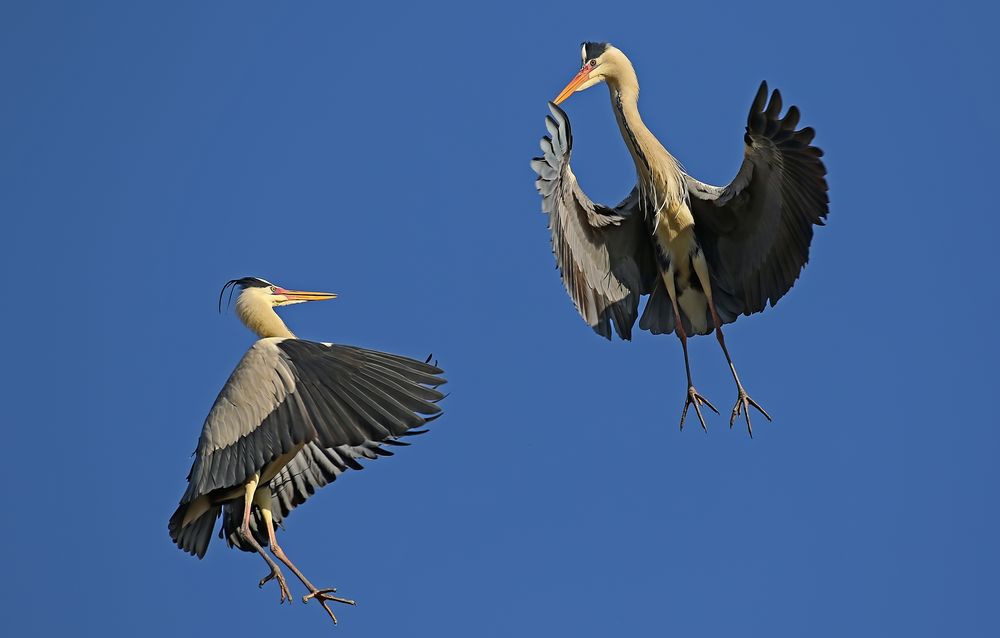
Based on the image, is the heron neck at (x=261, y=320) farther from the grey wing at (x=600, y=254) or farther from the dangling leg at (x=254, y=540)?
the grey wing at (x=600, y=254)

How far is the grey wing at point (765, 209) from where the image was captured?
35.8 feet

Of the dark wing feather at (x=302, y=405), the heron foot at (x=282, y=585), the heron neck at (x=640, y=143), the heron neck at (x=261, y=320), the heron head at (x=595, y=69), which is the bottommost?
the heron foot at (x=282, y=585)

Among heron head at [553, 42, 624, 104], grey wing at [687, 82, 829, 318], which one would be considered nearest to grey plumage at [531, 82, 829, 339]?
grey wing at [687, 82, 829, 318]

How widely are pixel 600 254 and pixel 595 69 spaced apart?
1279mm

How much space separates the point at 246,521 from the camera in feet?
35.4

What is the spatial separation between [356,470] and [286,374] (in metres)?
1.50

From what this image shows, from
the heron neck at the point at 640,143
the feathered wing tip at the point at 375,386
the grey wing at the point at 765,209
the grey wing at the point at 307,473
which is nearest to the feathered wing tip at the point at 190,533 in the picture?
the grey wing at the point at 307,473

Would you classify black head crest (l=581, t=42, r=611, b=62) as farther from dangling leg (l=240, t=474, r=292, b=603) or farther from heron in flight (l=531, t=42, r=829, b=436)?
dangling leg (l=240, t=474, r=292, b=603)

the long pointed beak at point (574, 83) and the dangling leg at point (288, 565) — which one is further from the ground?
the long pointed beak at point (574, 83)

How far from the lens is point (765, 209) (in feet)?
38.2

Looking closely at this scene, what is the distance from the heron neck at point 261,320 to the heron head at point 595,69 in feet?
7.98

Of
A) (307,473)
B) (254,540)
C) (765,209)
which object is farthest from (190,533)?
Result: (765,209)

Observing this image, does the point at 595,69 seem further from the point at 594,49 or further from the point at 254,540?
the point at 254,540

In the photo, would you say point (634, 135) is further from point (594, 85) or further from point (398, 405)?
point (398, 405)
